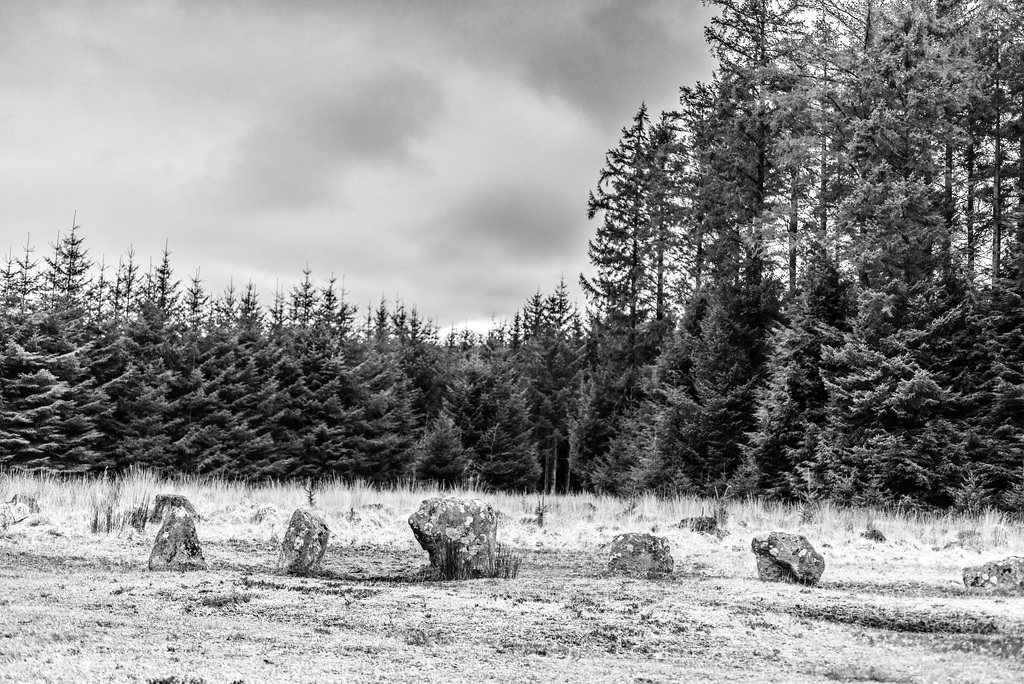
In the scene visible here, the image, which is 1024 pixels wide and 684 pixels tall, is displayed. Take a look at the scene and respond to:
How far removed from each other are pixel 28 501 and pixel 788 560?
11.8 meters

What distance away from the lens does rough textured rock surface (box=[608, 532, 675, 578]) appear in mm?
9953

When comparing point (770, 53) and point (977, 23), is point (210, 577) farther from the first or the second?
point (770, 53)

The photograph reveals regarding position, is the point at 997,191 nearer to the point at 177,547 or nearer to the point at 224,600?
the point at 177,547

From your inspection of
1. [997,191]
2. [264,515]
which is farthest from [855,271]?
[264,515]

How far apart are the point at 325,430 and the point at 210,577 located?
78.2ft

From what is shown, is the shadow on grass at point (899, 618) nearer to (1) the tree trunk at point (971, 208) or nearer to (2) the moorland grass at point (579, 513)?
(2) the moorland grass at point (579, 513)

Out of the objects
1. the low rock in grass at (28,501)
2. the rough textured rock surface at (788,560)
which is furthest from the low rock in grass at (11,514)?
the rough textured rock surface at (788,560)

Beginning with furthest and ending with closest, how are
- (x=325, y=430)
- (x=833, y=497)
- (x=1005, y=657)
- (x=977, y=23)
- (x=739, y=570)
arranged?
1. (x=325, y=430)
2. (x=977, y=23)
3. (x=833, y=497)
4. (x=739, y=570)
5. (x=1005, y=657)

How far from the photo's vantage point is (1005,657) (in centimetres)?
594

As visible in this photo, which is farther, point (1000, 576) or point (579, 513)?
point (579, 513)

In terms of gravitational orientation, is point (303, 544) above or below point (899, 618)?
above

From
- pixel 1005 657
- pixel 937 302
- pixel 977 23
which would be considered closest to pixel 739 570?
pixel 1005 657

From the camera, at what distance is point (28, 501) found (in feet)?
45.9

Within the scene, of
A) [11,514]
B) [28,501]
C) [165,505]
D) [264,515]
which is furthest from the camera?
[264,515]
